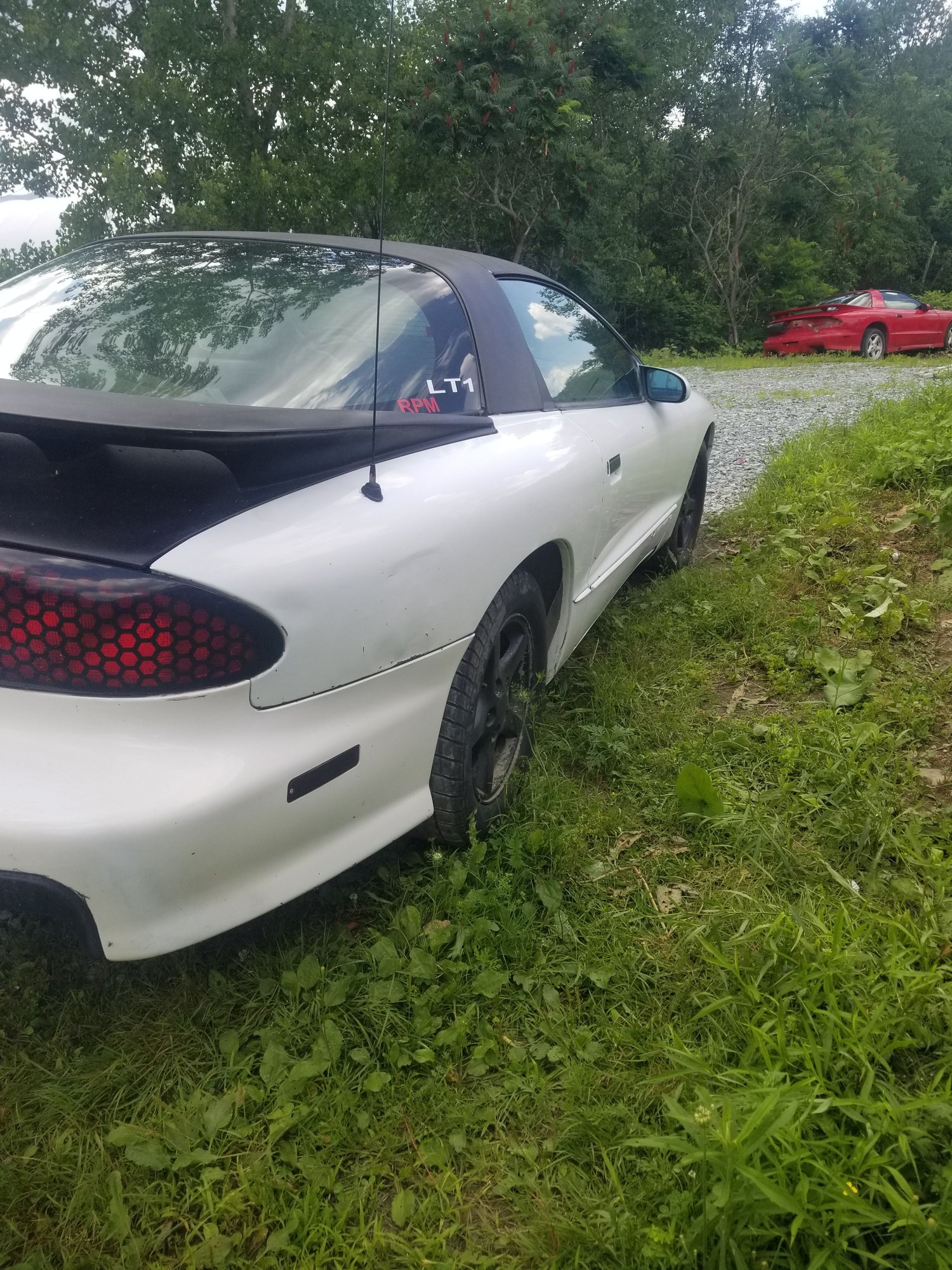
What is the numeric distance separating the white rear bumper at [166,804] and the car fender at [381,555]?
9 centimetres

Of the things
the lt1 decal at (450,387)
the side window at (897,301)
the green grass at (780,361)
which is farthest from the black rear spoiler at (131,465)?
the side window at (897,301)

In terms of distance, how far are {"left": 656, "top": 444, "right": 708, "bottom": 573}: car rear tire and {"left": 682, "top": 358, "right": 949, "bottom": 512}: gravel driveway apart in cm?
80

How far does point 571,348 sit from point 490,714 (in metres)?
1.48

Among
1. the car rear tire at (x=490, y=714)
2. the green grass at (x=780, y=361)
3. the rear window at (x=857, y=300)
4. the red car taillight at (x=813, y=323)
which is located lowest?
the green grass at (x=780, y=361)

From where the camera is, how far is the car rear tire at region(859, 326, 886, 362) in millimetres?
15188

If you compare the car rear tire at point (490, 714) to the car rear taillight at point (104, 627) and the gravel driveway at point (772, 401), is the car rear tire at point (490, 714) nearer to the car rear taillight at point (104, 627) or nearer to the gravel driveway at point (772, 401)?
the car rear taillight at point (104, 627)

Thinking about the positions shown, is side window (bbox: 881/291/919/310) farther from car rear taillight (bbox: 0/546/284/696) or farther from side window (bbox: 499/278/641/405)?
car rear taillight (bbox: 0/546/284/696)

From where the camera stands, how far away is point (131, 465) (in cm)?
144

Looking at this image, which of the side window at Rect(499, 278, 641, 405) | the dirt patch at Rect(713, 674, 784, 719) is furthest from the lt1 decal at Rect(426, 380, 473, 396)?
the dirt patch at Rect(713, 674, 784, 719)

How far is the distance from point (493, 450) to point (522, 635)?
47 centimetres

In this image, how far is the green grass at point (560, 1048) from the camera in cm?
130

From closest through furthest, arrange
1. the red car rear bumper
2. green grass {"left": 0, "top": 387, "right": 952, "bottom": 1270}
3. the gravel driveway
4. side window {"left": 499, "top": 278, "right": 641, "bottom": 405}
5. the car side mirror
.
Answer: green grass {"left": 0, "top": 387, "right": 952, "bottom": 1270}
side window {"left": 499, "top": 278, "right": 641, "bottom": 405}
the car side mirror
the gravel driveway
the red car rear bumper

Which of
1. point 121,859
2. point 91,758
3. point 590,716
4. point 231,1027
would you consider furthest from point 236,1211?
point 590,716

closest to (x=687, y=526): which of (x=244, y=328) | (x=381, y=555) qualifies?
(x=244, y=328)
